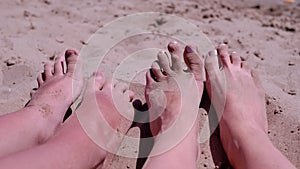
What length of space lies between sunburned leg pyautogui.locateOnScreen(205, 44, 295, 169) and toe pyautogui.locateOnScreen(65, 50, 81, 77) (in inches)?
22.3

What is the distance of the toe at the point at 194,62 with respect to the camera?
2.03 m

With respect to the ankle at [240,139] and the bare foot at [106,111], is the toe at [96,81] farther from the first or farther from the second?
the ankle at [240,139]

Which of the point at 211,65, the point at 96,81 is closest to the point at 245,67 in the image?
the point at 211,65

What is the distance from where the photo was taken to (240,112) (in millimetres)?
1858

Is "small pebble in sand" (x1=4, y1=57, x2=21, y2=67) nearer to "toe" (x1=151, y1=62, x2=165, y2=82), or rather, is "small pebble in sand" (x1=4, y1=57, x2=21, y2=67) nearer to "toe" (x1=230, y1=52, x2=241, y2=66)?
"toe" (x1=151, y1=62, x2=165, y2=82)

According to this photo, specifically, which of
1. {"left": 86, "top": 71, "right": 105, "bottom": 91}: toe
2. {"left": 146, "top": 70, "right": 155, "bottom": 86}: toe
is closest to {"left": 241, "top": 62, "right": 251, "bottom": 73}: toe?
{"left": 146, "top": 70, "right": 155, "bottom": 86}: toe

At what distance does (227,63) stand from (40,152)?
0.94 metres

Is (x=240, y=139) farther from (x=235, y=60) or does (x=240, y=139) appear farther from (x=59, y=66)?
(x=59, y=66)

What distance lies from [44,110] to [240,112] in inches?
29.5

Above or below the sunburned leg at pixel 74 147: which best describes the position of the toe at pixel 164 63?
above

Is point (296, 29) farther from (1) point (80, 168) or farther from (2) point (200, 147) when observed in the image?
(1) point (80, 168)

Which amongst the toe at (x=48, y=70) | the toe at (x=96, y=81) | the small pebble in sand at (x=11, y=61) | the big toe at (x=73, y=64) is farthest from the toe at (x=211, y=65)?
the small pebble in sand at (x=11, y=61)

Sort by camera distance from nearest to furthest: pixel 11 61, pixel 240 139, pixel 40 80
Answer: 1. pixel 240 139
2. pixel 40 80
3. pixel 11 61

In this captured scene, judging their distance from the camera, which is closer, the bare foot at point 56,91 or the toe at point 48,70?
the bare foot at point 56,91
